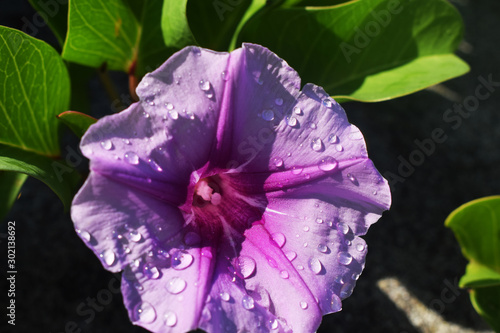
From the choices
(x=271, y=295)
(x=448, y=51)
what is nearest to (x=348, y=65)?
(x=448, y=51)

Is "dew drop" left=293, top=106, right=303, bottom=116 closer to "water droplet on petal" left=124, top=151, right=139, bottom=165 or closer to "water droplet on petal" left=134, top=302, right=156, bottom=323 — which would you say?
"water droplet on petal" left=124, top=151, right=139, bottom=165

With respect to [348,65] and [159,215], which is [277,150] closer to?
[159,215]

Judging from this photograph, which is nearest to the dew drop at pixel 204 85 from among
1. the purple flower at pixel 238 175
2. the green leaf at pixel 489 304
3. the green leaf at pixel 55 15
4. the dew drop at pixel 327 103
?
the purple flower at pixel 238 175

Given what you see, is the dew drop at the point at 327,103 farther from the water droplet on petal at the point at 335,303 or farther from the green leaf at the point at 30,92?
the green leaf at the point at 30,92

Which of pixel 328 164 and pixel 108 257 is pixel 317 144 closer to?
pixel 328 164

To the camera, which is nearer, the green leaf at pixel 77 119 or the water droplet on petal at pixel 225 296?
the water droplet on petal at pixel 225 296

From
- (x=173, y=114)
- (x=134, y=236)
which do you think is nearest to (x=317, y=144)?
(x=173, y=114)
